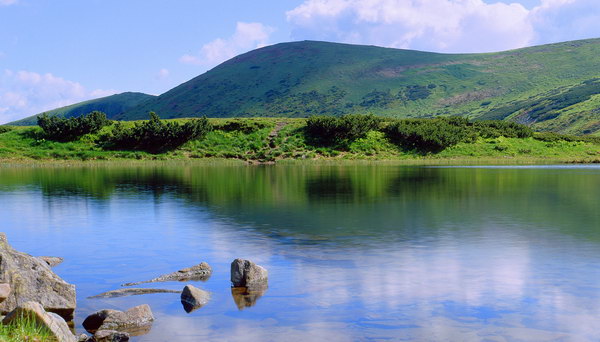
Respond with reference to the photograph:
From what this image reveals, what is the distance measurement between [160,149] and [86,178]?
3777 cm

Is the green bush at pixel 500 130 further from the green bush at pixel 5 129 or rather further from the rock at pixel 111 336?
the rock at pixel 111 336

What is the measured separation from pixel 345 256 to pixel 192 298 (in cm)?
706

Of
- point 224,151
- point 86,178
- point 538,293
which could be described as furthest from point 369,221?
point 224,151

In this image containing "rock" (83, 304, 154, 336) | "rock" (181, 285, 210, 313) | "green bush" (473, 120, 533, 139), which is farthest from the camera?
"green bush" (473, 120, 533, 139)

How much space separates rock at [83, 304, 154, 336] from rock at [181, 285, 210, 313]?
132cm

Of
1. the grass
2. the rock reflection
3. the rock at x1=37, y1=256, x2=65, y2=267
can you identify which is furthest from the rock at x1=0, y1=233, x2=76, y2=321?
the grass

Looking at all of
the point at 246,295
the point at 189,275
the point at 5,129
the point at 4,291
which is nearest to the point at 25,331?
the point at 4,291

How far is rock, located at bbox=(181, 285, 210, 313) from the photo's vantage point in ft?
50.9

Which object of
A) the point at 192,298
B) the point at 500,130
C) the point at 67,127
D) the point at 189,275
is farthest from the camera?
the point at 500,130

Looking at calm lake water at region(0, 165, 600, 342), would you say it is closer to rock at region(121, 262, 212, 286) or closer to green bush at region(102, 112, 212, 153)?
rock at region(121, 262, 212, 286)

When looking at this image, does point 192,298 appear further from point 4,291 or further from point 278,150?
point 278,150

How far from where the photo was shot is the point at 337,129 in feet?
342

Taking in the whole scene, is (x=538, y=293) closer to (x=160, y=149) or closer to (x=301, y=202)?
(x=301, y=202)

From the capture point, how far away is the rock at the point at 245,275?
17297mm
